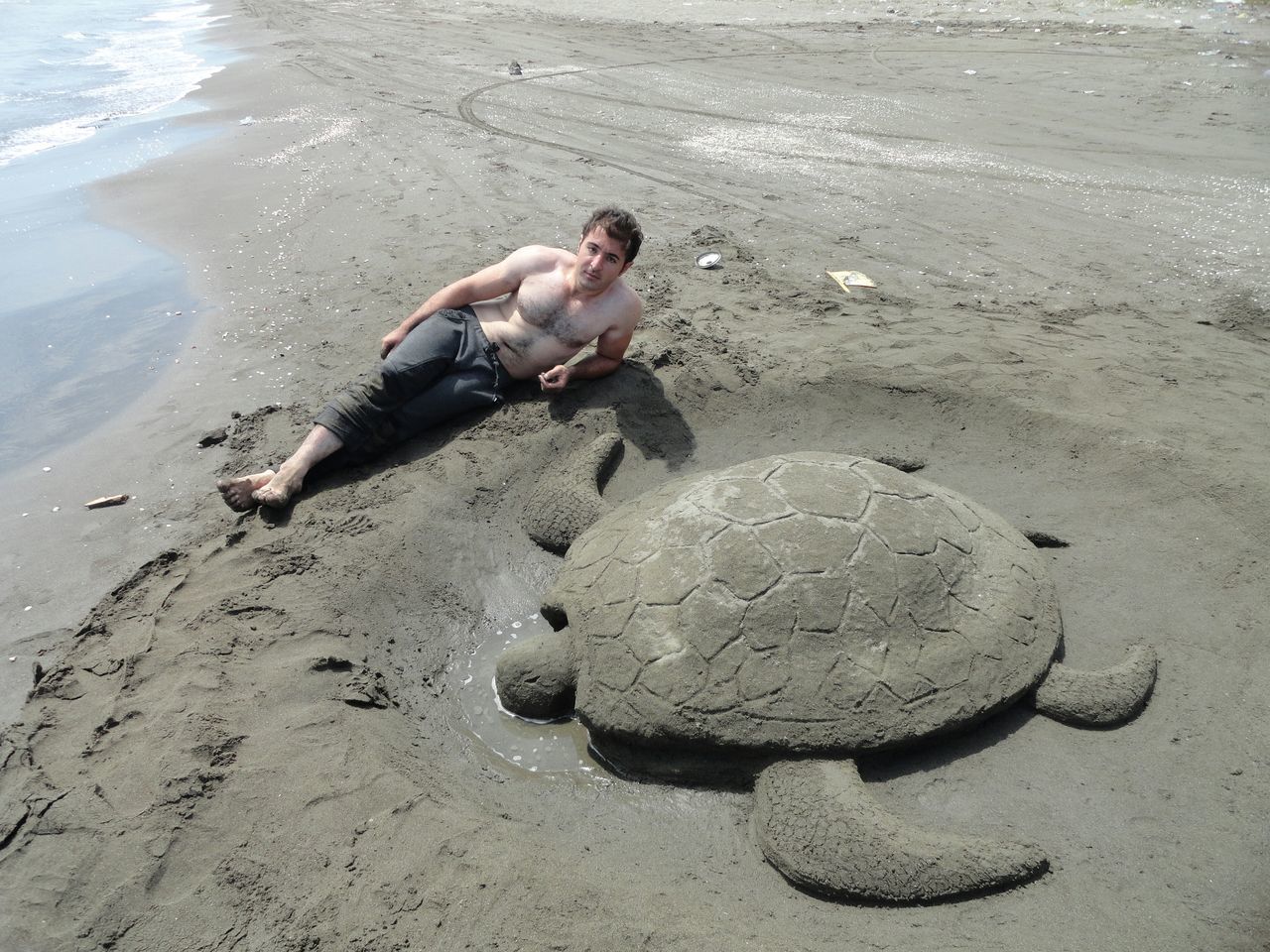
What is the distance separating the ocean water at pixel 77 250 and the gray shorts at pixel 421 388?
69.4 inches

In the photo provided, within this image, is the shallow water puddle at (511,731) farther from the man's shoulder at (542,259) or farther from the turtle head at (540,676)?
the man's shoulder at (542,259)

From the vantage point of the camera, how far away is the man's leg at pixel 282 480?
4.08 m

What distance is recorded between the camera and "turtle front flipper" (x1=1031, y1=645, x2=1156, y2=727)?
292cm

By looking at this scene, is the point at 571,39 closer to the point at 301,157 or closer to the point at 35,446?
the point at 301,157

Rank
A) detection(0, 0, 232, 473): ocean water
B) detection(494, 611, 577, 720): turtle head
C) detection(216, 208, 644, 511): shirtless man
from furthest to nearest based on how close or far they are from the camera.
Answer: detection(0, 0, 232, 473): ocean water, detection(216, 208, 644, 511): shirtless man, detection(494, 611, 577, 720): turtle head

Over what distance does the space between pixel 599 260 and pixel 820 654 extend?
8.28ft

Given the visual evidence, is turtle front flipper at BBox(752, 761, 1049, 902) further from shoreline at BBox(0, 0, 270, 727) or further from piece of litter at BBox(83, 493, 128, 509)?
piece of litter at BBox(83, 493, 128, 509)

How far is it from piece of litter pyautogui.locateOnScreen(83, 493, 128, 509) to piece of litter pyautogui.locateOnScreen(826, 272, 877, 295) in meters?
4.85

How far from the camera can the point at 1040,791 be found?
9.09 feet

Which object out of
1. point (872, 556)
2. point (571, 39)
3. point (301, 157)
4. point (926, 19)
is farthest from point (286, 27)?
point (872, 556)

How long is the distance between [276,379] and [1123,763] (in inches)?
197

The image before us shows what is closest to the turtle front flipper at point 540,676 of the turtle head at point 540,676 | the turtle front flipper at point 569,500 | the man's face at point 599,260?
the turtle head at point 540,676

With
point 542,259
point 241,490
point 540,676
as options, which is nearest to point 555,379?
point 542,259

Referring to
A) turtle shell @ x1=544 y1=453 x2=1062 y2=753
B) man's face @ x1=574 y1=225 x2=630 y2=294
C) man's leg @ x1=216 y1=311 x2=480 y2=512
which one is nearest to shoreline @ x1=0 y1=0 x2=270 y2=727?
man's leg @ x1=216 y1=311 x2=480 y2=512
